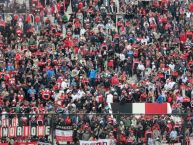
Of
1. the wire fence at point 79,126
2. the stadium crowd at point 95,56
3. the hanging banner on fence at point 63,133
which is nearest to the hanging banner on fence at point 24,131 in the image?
the wire fence at point 79,126

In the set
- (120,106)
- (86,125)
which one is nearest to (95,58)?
(120,106)

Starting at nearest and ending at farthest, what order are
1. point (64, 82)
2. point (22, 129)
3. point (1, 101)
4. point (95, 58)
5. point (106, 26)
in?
point (22, 129) → point (1, 101) → point (64, 82) → point (95, 58) → point (106, 26)

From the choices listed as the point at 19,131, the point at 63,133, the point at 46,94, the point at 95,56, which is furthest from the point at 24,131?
the point at 95,56

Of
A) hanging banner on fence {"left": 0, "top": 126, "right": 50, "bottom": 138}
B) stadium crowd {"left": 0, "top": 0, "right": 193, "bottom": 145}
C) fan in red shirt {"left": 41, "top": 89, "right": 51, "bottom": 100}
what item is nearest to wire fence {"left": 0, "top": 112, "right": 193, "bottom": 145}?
hanging banner on fence {"left": 0, "top": 126, "right": 50, "bottom": 138}

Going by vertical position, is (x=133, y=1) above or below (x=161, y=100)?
above

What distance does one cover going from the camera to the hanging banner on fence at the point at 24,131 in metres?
35.0

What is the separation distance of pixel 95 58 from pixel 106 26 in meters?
4.43

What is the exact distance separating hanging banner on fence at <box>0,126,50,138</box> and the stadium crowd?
14.7ft

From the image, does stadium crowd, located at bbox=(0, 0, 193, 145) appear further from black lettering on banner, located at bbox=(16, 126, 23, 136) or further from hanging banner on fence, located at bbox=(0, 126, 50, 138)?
black lettering on banner, located at bbox=(16, 126, 23, 136)

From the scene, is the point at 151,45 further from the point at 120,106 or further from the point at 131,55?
the point at 120,106

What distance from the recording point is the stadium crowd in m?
45.4

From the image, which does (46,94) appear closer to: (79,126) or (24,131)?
(79,126)

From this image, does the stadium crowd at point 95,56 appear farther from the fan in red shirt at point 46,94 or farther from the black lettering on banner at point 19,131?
the black lettering on banner at point 19,131

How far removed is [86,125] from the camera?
118ft
